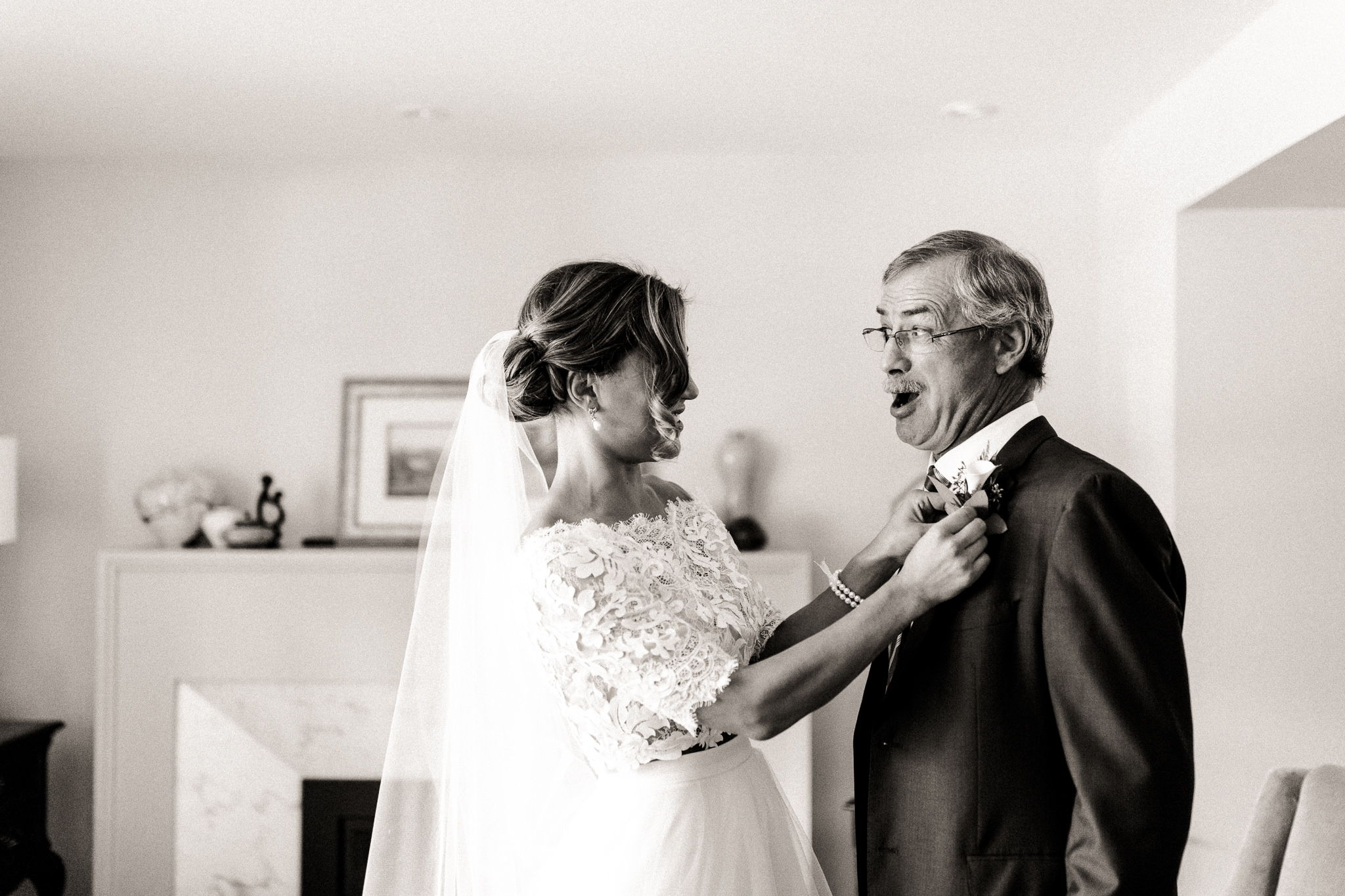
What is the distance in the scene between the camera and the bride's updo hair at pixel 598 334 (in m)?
1.80

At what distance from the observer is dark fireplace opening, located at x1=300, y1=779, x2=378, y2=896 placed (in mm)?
4090

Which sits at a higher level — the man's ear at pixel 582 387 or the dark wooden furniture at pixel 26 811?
the man's ear at pixel 582 387

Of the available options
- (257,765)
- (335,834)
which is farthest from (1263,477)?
(257,765)

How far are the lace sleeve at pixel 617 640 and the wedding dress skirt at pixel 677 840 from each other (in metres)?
0.15

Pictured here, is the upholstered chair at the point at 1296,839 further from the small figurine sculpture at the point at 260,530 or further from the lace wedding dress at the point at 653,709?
the small figurine sculpture at the point at 260,530

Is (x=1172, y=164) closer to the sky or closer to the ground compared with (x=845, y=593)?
closer to the sky

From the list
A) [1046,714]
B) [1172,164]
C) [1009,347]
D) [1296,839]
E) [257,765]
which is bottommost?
[257,765]

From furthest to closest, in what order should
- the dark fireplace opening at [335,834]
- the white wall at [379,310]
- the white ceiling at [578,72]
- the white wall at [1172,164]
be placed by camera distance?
the white wall at [379,310] < the dark fireplace opening at [335,834] < the white ceiling at [578,72] < the white wall at [1172,164]

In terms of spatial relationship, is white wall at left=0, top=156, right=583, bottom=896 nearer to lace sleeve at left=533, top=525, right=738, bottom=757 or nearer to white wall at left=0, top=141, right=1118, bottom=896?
white wall at left=0, top=141, right=1118, bottom=896

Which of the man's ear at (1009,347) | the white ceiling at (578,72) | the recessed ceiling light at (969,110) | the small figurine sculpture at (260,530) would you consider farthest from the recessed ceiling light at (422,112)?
the man's ear at (1009,347)

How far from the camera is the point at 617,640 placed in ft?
5.70

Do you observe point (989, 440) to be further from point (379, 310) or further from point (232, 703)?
point (232, 703)

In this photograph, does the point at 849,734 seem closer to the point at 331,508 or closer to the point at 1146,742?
the point at 331,508

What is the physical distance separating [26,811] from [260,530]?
3.99 ft
